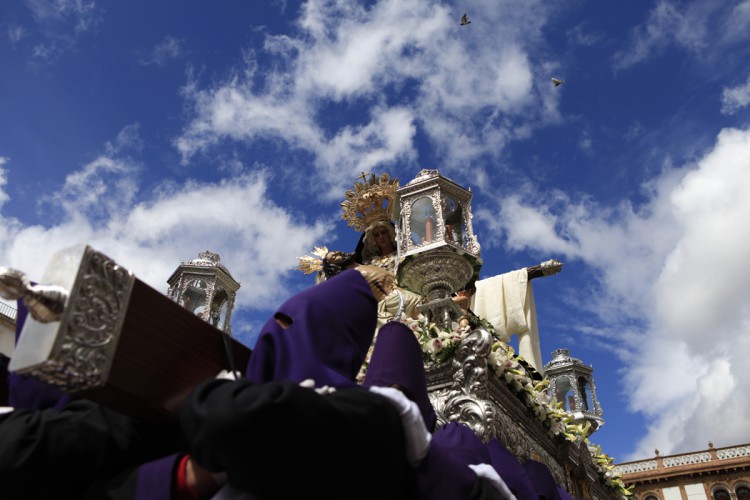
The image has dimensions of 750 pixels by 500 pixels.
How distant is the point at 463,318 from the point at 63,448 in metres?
4.71

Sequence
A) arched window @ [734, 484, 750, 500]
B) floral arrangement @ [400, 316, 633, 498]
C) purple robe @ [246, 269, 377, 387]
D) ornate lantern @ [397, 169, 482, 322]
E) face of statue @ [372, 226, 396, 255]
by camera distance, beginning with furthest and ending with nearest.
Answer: arched window @ [734, 484, 750, 500], face of statue @ [372, 226, 396, 255], ornate lantern @ [397, 169, 482, 322], floral arrangement @ [400, 316, 633, 498], purple robe @ [246, 269, 377, 387]

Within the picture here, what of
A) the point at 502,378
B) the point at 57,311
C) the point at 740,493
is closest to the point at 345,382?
the point at 57,311

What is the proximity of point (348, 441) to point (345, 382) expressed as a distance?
0.39 m

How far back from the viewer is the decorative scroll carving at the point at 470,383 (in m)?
5.17

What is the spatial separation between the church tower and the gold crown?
6112 millimetres

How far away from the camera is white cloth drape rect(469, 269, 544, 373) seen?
9.44 m

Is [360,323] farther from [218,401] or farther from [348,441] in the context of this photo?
[218,401]

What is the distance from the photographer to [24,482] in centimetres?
207

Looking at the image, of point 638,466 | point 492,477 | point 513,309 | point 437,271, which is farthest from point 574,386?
point 638,466

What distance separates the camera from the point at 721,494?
3469 cm

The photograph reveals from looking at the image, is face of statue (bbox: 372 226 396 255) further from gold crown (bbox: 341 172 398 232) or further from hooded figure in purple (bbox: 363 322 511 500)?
hooded figure in purple (bbox: 363 322 511 500)

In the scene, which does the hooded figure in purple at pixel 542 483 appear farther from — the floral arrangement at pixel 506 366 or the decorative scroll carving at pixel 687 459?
the decorative scroll carving at pixel 687 459

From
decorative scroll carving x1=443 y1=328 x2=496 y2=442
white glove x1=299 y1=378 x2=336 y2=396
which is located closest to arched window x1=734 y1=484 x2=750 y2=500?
decorative scroll carving x1=443 y1=328 x2=496 y2=442

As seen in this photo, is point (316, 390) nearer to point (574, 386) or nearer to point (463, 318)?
point (463, 318)
